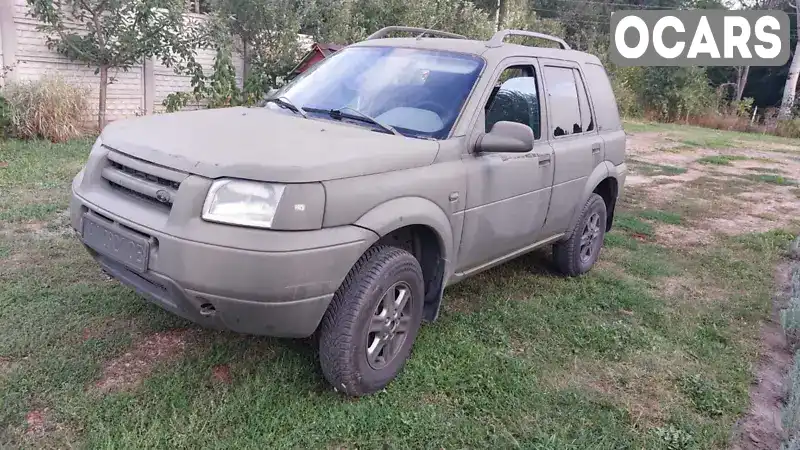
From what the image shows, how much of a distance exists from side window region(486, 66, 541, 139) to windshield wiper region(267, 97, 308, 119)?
111cm

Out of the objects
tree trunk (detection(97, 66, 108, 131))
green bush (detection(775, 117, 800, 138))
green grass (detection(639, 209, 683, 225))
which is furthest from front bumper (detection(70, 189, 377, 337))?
green bush (detection(775, 117, 800, 138))

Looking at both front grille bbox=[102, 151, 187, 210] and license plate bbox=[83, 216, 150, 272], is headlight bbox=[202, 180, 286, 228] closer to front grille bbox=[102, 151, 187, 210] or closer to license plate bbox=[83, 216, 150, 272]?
front grille bbox=[102, 151, 187, 210]

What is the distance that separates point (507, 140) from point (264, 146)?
1.35 m

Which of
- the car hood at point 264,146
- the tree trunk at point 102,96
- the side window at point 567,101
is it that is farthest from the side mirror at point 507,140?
the tree trunk at point 102,96

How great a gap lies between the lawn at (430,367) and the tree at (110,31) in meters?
5.15

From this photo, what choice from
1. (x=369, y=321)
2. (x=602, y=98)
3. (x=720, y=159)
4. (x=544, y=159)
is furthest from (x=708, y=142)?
(x=369, y=321)

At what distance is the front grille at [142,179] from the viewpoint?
271 centimetres

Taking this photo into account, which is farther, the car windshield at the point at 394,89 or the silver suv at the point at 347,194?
the car windshield at the point at 394,89

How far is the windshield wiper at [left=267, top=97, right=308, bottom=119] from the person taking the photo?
12.2 ft

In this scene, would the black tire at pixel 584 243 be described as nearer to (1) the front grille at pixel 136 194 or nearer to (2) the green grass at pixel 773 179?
(1) the front grille at pixel 136 194

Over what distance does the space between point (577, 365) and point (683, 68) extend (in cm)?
2294

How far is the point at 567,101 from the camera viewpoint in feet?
15.0

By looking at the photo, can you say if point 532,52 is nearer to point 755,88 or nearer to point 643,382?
point 643,382

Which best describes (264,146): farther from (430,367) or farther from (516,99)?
(516,99)
